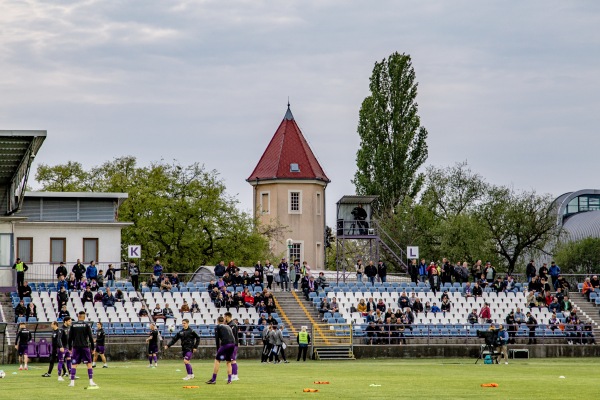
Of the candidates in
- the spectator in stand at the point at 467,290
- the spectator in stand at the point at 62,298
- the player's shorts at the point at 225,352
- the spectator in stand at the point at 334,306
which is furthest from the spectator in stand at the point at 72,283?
the player's shorts at the point at 225,352

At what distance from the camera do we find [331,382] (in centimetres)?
2864

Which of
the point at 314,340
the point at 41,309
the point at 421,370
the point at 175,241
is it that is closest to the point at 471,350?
the point at 314,340

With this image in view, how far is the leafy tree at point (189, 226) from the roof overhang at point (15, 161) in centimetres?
2473

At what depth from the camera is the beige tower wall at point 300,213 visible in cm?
8781

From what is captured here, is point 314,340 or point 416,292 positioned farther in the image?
point 416,292

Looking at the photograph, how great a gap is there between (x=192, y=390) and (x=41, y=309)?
2432 centimetres

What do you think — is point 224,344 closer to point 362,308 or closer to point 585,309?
point 362,308

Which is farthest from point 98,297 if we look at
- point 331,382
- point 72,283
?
point 331,382

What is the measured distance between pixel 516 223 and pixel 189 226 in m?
25.0

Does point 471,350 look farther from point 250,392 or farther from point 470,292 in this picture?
point 250,392

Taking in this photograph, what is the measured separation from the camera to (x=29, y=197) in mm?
55781

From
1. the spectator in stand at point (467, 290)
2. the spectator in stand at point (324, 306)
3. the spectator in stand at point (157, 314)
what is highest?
the spectator in stand at point (467, 290)

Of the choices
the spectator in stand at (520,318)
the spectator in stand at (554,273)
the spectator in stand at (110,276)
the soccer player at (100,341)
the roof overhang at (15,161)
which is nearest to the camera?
the soccer player at (100,341)

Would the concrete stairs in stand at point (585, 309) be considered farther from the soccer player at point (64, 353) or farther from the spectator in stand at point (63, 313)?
the soccer player at point (64, 353)
